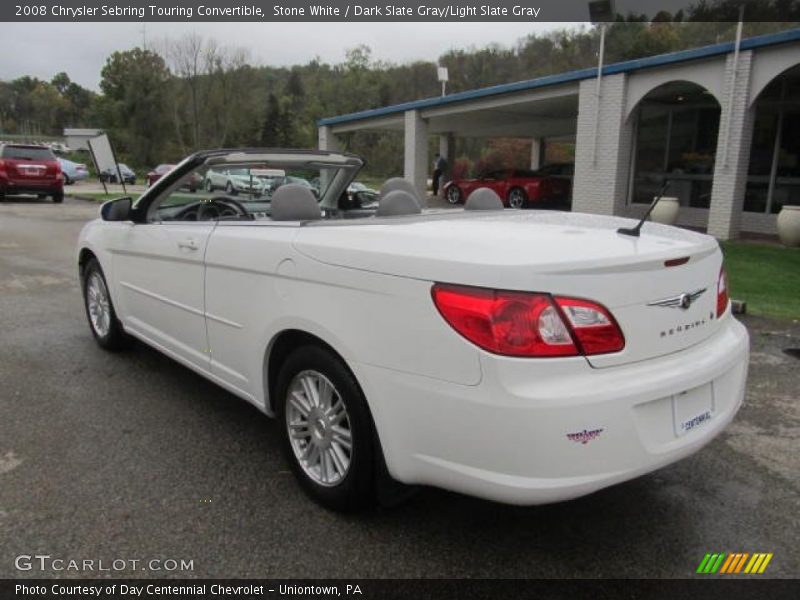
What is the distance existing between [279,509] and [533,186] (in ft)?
58.0

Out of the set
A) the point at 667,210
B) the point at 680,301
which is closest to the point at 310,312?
the point at 680,301

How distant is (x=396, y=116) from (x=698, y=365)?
2098cm

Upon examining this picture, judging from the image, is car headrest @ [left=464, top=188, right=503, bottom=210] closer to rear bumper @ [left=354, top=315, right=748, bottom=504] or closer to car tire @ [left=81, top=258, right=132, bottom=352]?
rear bumper @ [left=354, top=315, right=748, bottom=504]

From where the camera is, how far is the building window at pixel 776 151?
13.7 metres

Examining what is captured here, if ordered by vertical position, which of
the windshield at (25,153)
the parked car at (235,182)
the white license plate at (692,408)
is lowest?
the white license plate at (692,408)

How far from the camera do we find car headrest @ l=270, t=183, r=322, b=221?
10.8ft

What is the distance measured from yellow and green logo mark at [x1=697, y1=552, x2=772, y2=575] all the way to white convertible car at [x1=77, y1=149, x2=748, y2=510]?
0.47m

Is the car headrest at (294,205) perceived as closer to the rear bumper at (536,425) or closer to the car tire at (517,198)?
the rear bumper at (536,425)

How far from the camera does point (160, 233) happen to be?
4.01m

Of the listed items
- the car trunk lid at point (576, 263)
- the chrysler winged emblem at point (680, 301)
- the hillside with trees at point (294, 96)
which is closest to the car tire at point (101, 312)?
the car trunk lid at point (576, 263)

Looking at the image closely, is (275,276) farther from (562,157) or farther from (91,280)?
(562,157)

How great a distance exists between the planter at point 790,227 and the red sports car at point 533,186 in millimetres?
8250

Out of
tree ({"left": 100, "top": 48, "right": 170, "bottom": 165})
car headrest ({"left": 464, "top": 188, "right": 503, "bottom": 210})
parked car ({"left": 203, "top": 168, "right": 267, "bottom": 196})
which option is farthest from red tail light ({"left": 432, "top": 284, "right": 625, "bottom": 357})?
tree ({"left": 100, "top": 48, "right": 170, "bottom": 165})

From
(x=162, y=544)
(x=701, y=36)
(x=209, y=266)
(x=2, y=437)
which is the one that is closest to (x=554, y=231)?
(x=209, y=266)
